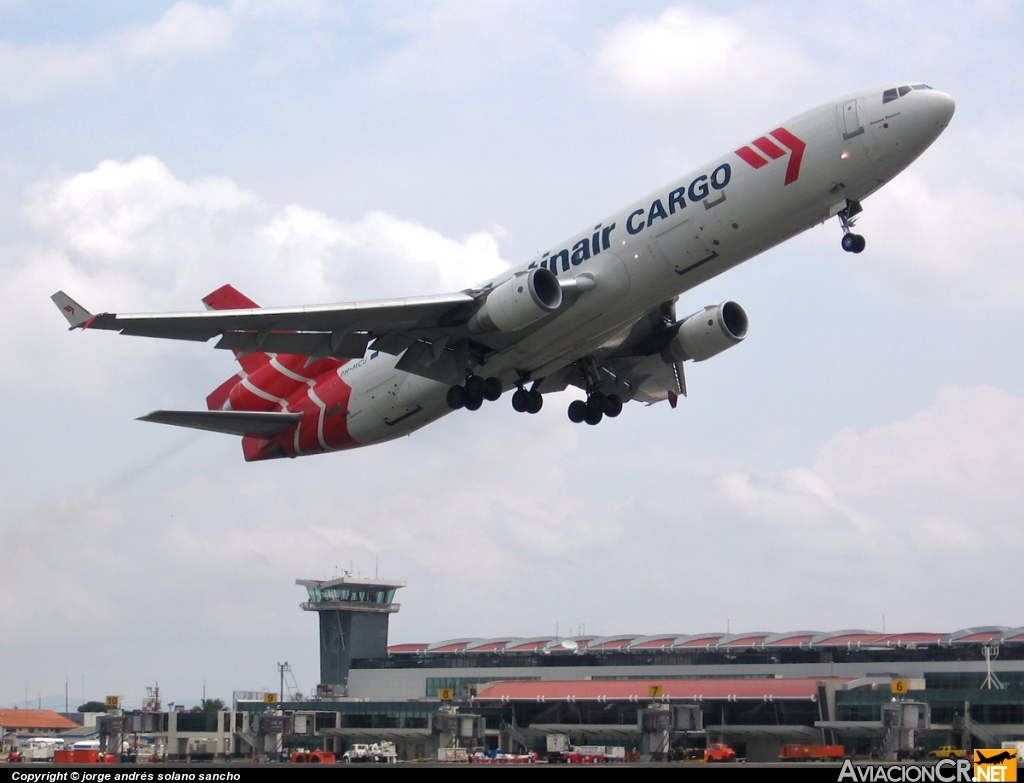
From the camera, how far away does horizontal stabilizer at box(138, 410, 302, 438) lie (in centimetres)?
3997

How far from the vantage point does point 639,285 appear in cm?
3275

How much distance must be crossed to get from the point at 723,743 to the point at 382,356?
28.0 m

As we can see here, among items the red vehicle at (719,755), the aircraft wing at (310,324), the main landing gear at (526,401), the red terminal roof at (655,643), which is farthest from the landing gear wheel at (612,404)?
the red terminal roof at (655,643)

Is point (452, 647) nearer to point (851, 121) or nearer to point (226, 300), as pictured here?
point (226, 300)

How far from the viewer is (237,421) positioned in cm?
4094

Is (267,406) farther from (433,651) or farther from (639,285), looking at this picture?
(433,651)

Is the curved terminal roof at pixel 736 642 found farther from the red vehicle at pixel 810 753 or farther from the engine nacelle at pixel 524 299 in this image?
the engine nacelle at pixel 524 299

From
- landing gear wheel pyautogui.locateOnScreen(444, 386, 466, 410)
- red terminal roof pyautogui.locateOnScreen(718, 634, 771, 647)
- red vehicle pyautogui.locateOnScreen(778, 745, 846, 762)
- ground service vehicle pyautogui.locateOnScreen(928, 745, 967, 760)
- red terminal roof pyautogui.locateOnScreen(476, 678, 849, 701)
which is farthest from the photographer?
red terminal roof pyautogui.locateOnScreen(718, 634, 771, 647)

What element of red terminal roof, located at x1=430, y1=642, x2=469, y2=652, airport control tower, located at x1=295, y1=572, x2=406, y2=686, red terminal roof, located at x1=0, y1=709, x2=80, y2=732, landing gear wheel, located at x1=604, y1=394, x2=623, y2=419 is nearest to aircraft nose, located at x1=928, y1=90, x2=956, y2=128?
landing gear wheel, located at x1=604, y1=394, x2=623, y2=419

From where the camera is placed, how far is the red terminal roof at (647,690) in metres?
56.8

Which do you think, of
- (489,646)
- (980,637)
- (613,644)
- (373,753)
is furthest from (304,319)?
(489,646)

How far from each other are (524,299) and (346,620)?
318 feet

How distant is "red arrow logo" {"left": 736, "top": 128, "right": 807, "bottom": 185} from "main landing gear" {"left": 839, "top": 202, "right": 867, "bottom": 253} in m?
1.78

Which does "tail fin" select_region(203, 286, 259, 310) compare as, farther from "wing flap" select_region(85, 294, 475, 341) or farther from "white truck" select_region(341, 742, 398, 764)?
"white truck" select_region(341, 742, 398, 764)
